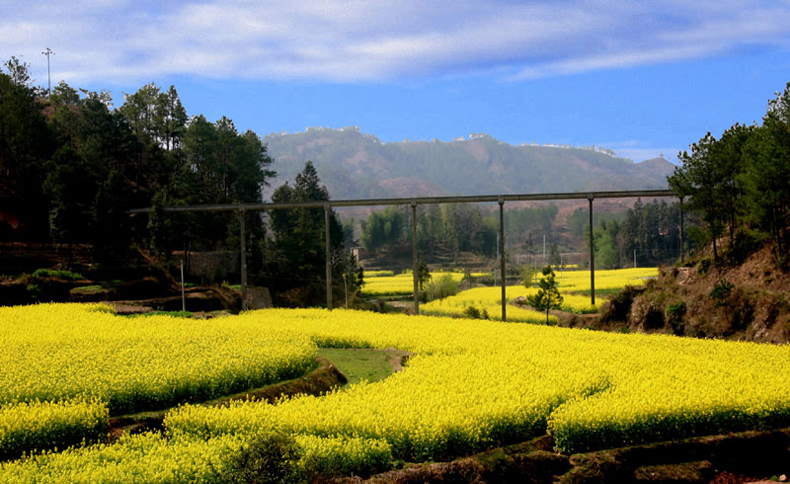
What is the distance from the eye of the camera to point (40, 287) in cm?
3262

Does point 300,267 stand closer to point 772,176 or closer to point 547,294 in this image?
point 547,294

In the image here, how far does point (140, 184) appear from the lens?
189ft

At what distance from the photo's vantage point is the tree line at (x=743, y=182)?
24828mm

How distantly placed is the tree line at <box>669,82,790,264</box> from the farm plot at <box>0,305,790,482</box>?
29.9 ft

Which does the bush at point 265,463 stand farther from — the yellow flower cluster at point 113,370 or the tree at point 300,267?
the tree at point 300,267

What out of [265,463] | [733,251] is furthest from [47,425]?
[733,251]

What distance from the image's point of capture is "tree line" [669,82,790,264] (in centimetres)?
2483

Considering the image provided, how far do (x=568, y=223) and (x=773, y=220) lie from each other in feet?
549

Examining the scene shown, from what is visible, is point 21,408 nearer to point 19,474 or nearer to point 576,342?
point 19,474

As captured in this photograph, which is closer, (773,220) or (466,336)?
(466,336)

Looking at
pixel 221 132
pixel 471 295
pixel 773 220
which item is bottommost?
pixel 471 295

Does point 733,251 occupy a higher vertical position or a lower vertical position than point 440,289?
higher

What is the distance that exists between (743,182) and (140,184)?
47.5 m

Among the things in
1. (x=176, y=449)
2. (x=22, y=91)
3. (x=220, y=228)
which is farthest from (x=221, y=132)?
(x=176, y=449)
